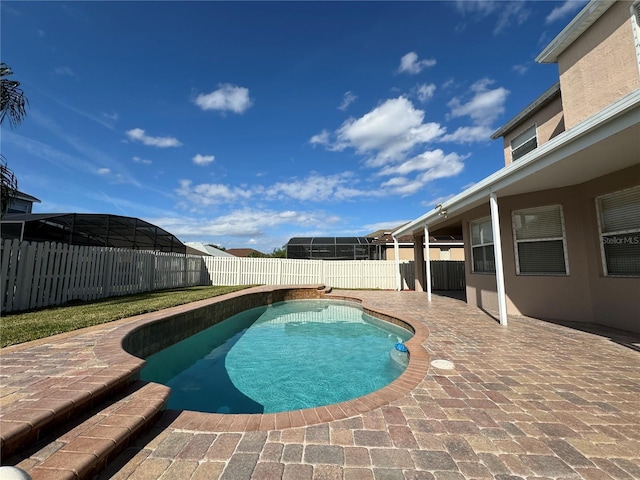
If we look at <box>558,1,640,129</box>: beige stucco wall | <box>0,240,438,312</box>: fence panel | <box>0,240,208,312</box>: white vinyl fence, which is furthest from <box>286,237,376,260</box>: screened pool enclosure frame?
<box>558,1,640,129</box>: beige stucco wall

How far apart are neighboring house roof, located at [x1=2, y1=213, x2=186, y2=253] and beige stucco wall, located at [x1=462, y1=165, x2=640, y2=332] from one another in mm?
15384

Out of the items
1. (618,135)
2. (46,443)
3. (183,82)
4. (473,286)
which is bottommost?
(46,443)

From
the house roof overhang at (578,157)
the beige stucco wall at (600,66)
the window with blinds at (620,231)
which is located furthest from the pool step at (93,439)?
the beige stucco wall at (600,66)

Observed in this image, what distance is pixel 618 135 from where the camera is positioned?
12.3 ft

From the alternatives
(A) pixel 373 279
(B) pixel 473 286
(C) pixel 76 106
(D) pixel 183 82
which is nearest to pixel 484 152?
(A) pixel 373 279

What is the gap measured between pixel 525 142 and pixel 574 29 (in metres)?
3.35

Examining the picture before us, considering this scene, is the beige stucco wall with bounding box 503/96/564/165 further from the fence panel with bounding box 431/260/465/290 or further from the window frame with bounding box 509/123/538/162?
the fence panel with bounding box 431/260/465/290

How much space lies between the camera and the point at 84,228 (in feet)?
46.5

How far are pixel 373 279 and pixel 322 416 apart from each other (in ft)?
48.3

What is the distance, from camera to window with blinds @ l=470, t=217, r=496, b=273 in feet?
27.0

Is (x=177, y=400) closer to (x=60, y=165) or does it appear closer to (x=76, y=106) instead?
(x=76, y=106)

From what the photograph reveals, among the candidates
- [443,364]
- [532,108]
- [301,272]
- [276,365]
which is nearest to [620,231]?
[532,108]

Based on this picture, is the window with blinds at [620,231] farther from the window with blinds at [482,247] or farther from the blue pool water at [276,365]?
the blue pool water at [276,365]

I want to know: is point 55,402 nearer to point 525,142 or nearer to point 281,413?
point 281,413
